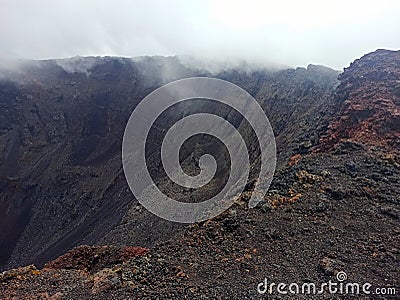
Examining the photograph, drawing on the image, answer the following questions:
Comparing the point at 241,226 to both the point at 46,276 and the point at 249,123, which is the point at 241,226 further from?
the point at 249,123

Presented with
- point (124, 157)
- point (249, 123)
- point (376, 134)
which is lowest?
point (124, 157)

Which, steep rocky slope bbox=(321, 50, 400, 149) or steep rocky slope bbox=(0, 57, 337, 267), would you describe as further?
steep rocky slope bbox=(0, 57, 337, 267)

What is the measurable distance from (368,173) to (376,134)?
3855 mm

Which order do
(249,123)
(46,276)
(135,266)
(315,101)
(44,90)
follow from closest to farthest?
1. (135,266)
2. (46,276)
3. (315,101)
4. (249,123)
5. (44,90)

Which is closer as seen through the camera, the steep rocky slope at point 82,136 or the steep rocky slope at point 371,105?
the steep rocky slope at point 371,105

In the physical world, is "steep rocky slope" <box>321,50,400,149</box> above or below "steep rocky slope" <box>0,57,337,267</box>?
above

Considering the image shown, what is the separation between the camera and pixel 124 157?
64.6 m

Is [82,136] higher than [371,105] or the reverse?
the reverse

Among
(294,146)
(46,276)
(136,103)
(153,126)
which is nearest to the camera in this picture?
(46,276)

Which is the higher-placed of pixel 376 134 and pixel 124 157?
pixel 376 134

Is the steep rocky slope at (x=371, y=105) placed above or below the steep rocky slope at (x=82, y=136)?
above

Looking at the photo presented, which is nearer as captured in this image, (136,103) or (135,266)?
(135,266)

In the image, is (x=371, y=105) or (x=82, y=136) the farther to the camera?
(x=82, y=136)

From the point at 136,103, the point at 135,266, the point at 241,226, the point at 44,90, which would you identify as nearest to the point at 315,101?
the point at 241,226
